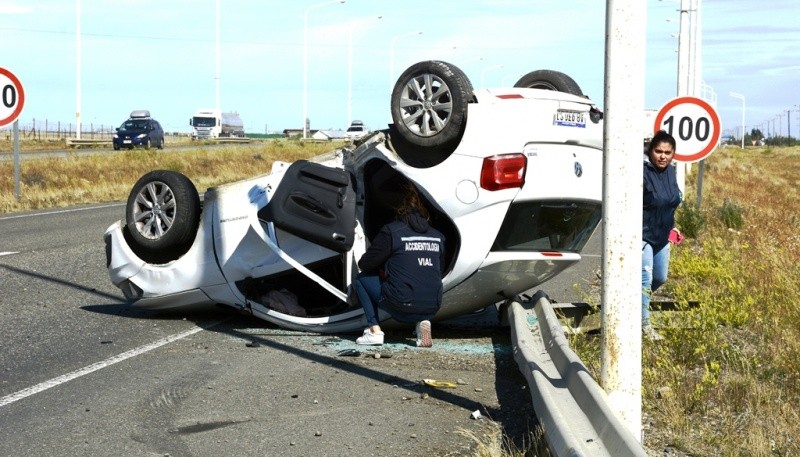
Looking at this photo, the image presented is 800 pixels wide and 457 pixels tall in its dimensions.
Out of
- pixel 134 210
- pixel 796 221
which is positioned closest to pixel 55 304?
pixel 134 210

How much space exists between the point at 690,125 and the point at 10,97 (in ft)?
43.1

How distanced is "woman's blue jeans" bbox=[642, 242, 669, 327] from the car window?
495 millimetres

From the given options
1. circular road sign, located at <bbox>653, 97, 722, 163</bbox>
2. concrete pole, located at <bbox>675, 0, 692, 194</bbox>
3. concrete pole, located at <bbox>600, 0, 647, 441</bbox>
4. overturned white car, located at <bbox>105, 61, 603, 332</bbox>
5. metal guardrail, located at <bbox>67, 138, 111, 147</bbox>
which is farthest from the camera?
metal guardrail, located at <bbox>67, 138, 111, 147</bbox>

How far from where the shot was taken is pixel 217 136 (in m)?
86.2

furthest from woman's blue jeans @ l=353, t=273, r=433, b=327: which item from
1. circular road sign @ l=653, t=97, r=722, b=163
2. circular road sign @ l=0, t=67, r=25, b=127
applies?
circular road sign @ l=0, t=67, r=25, b=127

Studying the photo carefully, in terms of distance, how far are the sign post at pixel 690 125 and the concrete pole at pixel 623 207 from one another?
7073mm

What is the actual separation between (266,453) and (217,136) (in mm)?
81641

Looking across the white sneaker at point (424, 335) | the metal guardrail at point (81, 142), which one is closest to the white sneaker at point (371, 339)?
the white sneaker at point (424, 335)

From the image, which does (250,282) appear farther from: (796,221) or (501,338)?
(796,221)

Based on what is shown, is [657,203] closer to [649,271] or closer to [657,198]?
[657,198]

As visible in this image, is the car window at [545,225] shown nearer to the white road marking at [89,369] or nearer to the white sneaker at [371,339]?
the white sneaker at [371,339]

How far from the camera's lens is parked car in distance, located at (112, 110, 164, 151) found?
190 feet

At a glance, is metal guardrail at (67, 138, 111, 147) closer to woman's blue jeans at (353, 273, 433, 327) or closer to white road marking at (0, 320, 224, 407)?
white road marking at (0, 320, 224, 407)

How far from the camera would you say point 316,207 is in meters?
8.88
